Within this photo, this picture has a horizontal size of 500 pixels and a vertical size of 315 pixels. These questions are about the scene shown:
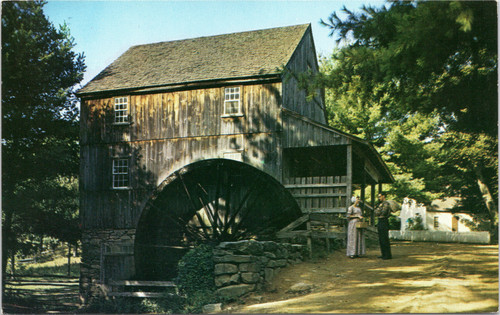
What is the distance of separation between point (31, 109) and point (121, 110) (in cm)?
490

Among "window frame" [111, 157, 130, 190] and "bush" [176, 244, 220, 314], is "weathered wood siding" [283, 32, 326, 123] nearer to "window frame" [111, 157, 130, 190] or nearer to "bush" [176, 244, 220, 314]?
"window frame" [111, 157, 130, 190]

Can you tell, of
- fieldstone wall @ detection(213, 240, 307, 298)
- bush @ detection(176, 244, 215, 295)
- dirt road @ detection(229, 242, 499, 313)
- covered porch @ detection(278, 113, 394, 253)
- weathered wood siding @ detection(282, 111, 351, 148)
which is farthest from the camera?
weathered wood siding @ detection(282, 111, 351, 148)

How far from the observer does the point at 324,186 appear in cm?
1352

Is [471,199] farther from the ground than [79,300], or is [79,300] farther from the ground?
[471,199]

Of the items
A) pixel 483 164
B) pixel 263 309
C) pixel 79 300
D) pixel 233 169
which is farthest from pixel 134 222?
pixel 483 164

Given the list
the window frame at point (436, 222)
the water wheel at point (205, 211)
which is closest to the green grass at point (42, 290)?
the water wheel at point (205, 211)

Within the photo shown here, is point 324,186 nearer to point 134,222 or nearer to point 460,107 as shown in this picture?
point 460,107

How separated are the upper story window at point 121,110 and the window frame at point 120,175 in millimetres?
1345

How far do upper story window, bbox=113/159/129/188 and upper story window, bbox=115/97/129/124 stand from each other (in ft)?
4.63

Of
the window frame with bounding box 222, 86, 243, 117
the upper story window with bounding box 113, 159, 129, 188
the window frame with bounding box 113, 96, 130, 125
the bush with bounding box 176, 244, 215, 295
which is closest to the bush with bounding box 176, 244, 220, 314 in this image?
the bush with bounding box 176, 244, 215, 295

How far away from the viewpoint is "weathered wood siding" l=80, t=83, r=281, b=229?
50.1 feet

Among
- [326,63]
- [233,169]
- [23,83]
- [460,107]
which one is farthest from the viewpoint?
[326,63]

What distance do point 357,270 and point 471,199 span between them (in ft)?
11.1

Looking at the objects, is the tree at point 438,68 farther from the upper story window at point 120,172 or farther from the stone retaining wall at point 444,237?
the upper story window at point 120,172
